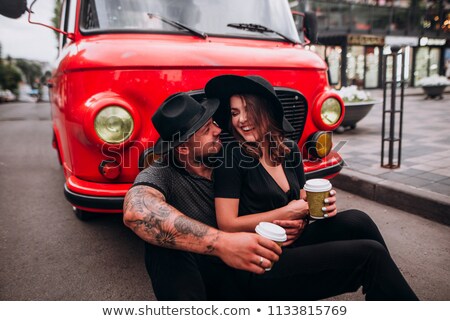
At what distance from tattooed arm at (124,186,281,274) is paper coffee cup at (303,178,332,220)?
433 mm

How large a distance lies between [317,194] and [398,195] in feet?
8.79

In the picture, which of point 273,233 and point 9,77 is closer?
point 273,233

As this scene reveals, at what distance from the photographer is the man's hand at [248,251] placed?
156cm

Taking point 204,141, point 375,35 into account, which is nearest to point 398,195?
point 204,141

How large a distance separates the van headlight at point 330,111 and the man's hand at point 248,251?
2.03 meters

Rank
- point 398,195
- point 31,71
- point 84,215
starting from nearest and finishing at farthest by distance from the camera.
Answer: point 84,215
point 398,195
point 31,71

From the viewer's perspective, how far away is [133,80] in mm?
2631

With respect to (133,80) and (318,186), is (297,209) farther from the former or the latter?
(133,80)

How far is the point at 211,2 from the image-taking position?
11.1ft

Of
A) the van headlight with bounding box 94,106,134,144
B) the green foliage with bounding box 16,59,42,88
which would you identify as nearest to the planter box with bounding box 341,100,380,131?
the van headlight with bounding box 94,106,134,144

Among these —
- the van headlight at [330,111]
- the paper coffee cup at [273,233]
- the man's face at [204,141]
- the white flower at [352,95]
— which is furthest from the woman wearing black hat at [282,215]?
the white flower at [352,95]

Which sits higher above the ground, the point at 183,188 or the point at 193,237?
the point at 183,188
